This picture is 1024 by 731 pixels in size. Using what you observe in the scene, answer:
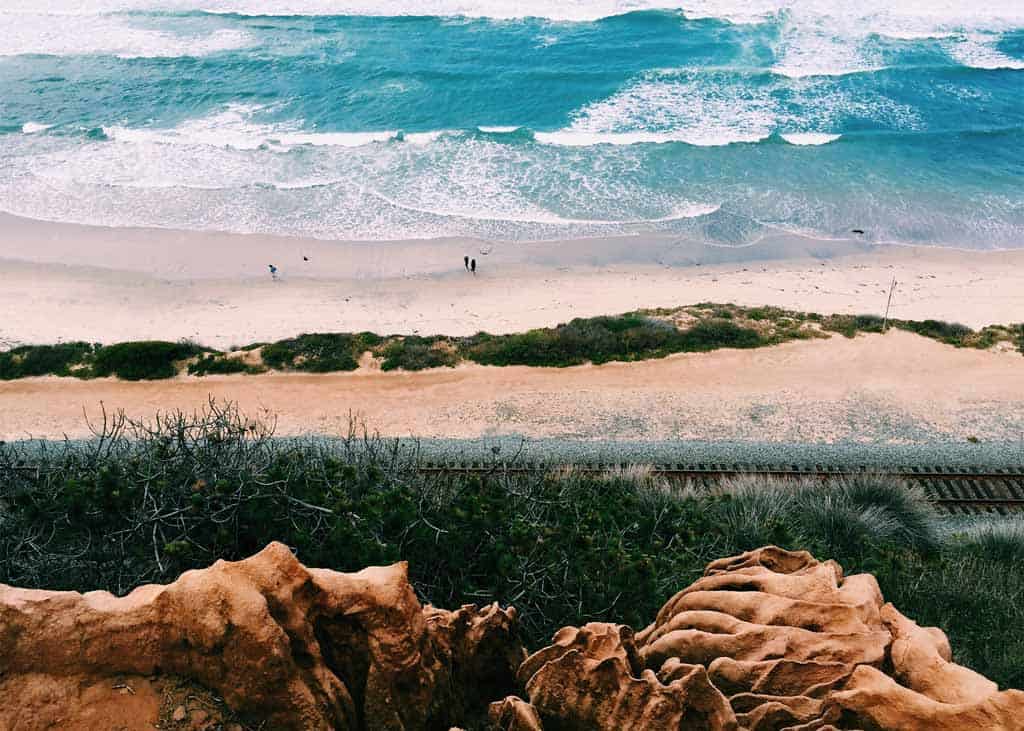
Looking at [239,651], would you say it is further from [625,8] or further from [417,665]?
[625,8]

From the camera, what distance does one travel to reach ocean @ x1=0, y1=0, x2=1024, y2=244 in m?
37.2

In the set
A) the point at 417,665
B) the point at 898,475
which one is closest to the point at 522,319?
the point at 898,475

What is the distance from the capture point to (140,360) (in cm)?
2380

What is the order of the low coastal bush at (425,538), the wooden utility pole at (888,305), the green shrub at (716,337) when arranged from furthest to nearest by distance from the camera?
the wooden utility pole at (888,305)
the green shrub at (716,337)
the low coastal bush at (425,538)

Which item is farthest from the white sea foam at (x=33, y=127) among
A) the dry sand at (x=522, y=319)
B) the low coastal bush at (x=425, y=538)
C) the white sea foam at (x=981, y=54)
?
the white sea foam at (x=981, y=54)

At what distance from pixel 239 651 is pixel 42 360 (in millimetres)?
21027

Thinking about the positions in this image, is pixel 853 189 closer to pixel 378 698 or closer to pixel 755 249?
pixel 755 249

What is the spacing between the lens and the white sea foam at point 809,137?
43531mm

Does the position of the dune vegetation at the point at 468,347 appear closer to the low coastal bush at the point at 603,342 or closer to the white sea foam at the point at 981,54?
the low coastal bush at the point at 603,342

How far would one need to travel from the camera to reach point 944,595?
1266 cm

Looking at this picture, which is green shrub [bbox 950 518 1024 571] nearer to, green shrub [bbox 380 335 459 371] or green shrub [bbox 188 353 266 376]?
green shrub [bbox 380 335 459 371]

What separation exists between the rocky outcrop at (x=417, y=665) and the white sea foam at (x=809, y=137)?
39046 millimetres

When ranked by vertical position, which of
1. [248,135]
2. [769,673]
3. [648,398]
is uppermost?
[248,135]

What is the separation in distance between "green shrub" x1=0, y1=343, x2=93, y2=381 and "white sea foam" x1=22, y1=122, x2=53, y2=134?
24506mm
